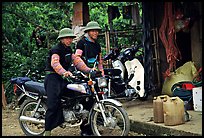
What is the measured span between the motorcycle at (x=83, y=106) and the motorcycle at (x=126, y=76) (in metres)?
1.83

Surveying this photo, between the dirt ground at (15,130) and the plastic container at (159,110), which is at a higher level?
the plastic container at (159,110)

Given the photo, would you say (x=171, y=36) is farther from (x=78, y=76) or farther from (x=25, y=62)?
(x=25, y=62)

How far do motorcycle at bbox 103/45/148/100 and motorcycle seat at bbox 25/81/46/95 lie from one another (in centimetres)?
184

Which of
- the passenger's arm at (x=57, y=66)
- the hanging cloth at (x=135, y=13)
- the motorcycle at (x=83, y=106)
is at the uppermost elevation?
the hanging cloth at (x=135, y=13)

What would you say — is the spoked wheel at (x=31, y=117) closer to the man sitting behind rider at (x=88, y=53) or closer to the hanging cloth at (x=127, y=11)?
the man sitting behind rider at (x=88, y=53)

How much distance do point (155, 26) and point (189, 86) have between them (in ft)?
6.75

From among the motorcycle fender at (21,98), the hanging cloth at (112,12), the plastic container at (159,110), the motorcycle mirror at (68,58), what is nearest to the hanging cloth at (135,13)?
the hanging cloth at (112,12)

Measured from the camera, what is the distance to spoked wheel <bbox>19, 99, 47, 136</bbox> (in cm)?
615

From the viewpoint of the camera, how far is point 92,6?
45.9 feet

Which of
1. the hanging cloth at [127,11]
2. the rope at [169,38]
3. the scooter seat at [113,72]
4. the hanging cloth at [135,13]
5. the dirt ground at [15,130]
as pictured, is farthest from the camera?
the hanging cloth at [127,11]

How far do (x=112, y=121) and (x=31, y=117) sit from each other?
5.04ft

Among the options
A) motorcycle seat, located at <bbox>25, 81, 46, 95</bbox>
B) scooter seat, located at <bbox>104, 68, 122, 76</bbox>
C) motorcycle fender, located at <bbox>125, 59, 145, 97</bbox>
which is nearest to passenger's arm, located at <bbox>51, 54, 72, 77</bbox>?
motorcycle seat, located at <bbox>25, 81, 46, 95</bbox>

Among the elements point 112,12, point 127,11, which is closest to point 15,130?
point 112,12

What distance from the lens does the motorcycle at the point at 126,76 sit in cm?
789
